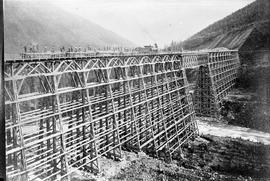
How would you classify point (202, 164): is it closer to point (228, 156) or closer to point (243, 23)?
point (228, 156)

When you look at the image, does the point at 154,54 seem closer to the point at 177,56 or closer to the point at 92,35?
the point at 177,56

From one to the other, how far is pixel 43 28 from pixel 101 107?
6867 centimetres

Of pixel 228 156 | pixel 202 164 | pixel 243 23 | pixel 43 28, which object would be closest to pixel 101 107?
pixel 202 164

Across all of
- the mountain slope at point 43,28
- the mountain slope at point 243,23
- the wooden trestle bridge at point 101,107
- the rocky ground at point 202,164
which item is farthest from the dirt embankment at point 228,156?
the mountain slope at point 43,28

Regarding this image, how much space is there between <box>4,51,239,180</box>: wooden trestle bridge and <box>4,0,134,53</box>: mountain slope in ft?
123

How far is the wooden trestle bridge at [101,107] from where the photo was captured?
10.5m

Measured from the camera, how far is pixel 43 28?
251 feet

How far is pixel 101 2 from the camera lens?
31.3 feet

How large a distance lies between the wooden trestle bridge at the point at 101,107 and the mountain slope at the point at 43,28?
3752 centimetres

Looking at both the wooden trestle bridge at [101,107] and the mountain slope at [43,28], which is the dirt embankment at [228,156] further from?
the mountain slope at [43,28]

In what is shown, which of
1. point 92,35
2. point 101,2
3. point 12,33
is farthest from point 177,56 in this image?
point 92,35

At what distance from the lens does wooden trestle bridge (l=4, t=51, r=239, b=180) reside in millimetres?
10531

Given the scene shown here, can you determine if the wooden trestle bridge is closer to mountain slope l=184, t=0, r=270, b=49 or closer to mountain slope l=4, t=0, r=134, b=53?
→ mountain slope l=184, t=0, r=270, b=49

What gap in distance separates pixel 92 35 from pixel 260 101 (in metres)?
72.8
